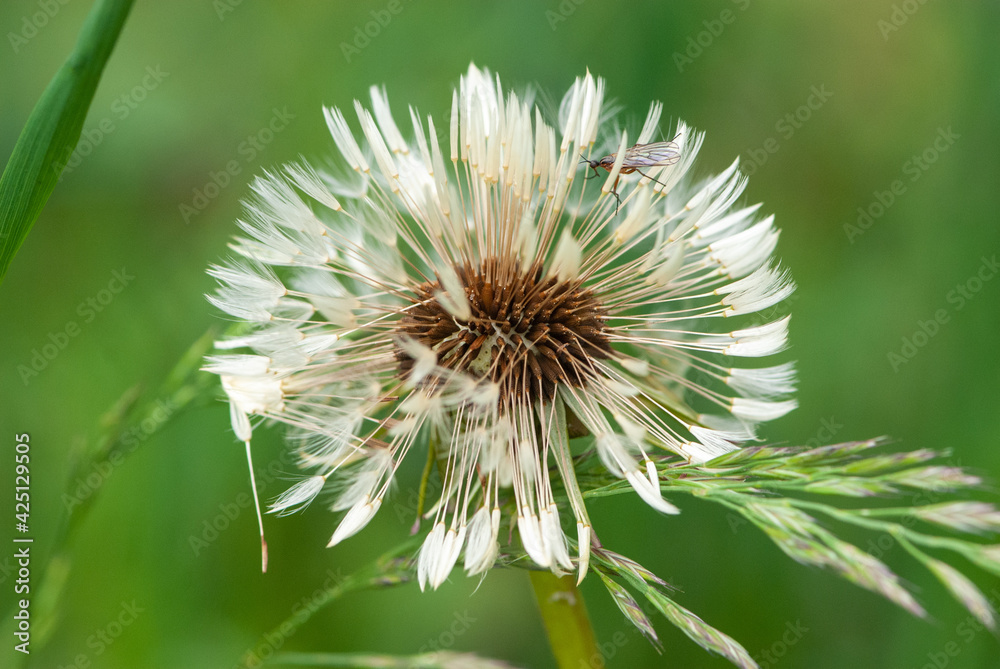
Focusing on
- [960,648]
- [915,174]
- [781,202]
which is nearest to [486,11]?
[781,202]

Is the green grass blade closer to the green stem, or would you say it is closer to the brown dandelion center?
the brown dandelion center

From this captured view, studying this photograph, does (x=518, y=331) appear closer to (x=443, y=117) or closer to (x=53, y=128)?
(x=53, y=128)

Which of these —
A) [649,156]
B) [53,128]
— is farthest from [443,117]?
[53,128]

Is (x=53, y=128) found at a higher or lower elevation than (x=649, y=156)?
lower

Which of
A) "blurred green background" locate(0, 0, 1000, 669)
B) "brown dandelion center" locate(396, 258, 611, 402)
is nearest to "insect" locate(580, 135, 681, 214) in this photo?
"brown dandelion center" locate(396, 258, 611, 402)

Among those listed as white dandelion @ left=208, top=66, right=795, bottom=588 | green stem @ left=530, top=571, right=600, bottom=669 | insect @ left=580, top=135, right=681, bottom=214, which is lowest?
green stem @ left=530, top=571, right=600, bottom=669

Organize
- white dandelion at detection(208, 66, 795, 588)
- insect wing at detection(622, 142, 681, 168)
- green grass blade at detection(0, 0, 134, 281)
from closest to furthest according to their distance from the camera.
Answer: green grass blade at detection(0, 0, 134, 281) → white dandelion at detection(208, 66, 795, 588) → insect wing at detection(622, 142, 681, 168)

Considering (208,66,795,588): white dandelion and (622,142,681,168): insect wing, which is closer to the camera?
(208,66,795,588): white dandelion

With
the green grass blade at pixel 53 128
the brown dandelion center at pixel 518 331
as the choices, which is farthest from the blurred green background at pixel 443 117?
the green grass blade at pixel 53 128
